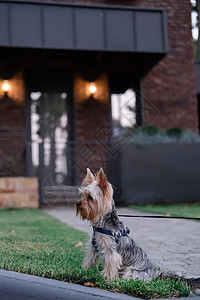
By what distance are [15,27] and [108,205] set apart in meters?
9.55

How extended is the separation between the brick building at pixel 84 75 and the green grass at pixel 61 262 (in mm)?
5176

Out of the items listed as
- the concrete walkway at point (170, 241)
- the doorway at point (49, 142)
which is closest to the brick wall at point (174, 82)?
the doorway at point (49, 142)

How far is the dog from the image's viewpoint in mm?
3072

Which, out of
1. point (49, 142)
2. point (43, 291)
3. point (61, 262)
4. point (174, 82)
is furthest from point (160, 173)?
point (43, 291)

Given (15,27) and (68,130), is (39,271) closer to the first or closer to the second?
(15,27)

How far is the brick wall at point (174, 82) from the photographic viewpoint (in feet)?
46.8

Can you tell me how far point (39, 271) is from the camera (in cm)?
311

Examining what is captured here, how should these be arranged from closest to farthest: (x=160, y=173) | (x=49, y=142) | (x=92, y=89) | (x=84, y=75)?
1. (x=49, y=142)
2. (x=160, y=173)
3. (x=92, y=89)
4. (x=84, y=75)

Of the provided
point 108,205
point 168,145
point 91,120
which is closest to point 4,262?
point 108,205

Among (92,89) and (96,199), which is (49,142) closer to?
(92,89)

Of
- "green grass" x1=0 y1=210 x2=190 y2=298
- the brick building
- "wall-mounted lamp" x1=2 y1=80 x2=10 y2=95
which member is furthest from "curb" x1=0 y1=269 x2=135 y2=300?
"wall-mounted lamp" x1=2 y1=80 x2=10 y2=95

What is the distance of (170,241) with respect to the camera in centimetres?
543

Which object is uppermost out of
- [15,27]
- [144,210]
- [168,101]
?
[15,27]

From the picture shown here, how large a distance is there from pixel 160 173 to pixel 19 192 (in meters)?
4.03
